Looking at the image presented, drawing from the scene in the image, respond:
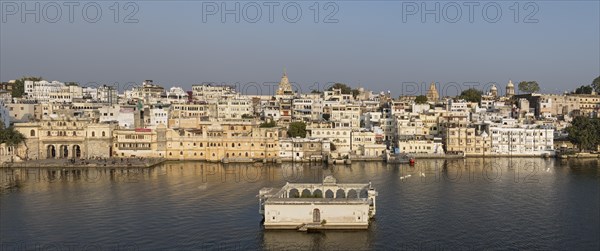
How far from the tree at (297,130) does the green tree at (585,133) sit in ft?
67.8

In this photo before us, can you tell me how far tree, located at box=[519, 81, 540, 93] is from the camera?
270ft

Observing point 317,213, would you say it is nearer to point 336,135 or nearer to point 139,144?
point 139,144

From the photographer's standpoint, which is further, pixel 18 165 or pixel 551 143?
pixel 551 143

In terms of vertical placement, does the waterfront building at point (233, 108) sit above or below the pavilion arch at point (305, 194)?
above

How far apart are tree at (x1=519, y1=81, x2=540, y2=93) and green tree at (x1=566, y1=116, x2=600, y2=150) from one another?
35.9 m

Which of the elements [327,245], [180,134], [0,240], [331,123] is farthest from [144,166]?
[327,245]

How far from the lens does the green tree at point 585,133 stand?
4588 centimetres

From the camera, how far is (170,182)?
105ft

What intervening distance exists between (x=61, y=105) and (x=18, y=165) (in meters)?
16.3

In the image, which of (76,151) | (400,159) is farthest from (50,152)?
(400,159)

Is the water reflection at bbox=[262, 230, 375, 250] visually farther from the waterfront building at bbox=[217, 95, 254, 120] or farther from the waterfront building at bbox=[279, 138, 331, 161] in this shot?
the waterfront building at bbox=[217, 95, 254, 120]

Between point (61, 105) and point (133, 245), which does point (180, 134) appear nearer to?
point (61, 105)

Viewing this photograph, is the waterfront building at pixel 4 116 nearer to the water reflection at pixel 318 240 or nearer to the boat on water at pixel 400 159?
the boat on water at pixel 400 159

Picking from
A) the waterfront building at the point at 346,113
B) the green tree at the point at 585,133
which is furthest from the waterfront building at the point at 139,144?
the green tree at the point at 585,133
